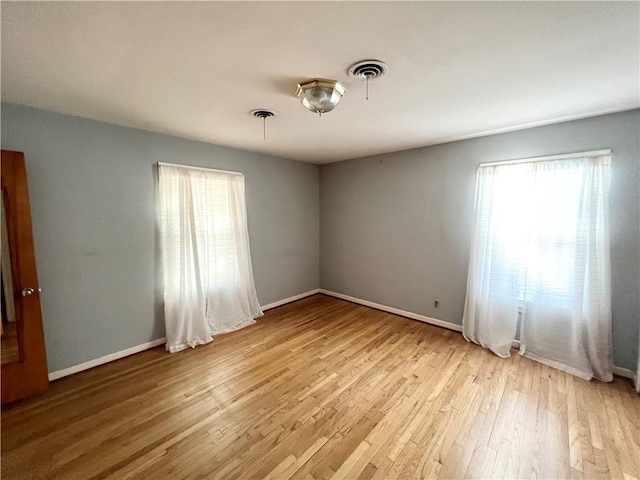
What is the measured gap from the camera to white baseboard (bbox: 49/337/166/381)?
7.76 ft

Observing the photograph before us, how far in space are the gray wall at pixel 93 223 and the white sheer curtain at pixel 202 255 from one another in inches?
6.9

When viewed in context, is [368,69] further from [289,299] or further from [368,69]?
[289,299]

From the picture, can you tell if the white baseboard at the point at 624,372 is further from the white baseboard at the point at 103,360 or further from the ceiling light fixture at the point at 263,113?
the white baseboard at the point at 103,360

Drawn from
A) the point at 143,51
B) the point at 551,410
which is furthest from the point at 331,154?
the point at 551,410

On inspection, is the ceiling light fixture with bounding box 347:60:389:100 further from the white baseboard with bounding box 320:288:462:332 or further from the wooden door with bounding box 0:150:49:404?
the white baseboard with bounding box 320:288:462:332

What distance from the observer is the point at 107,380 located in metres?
2.35

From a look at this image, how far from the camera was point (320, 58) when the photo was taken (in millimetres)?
1449

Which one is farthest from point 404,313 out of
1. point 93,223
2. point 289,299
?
point 93,223

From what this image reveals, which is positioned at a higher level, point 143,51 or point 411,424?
point 143,51

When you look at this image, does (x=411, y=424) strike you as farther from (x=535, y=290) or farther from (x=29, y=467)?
(x=29, y=467)

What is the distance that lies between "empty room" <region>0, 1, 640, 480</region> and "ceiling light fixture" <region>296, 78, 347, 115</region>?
0.01m

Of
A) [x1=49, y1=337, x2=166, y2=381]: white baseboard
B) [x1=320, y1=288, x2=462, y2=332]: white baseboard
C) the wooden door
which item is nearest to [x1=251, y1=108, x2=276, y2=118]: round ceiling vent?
the wooden door

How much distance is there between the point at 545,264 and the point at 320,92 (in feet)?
8.87

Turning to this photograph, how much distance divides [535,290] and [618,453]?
1.36m
